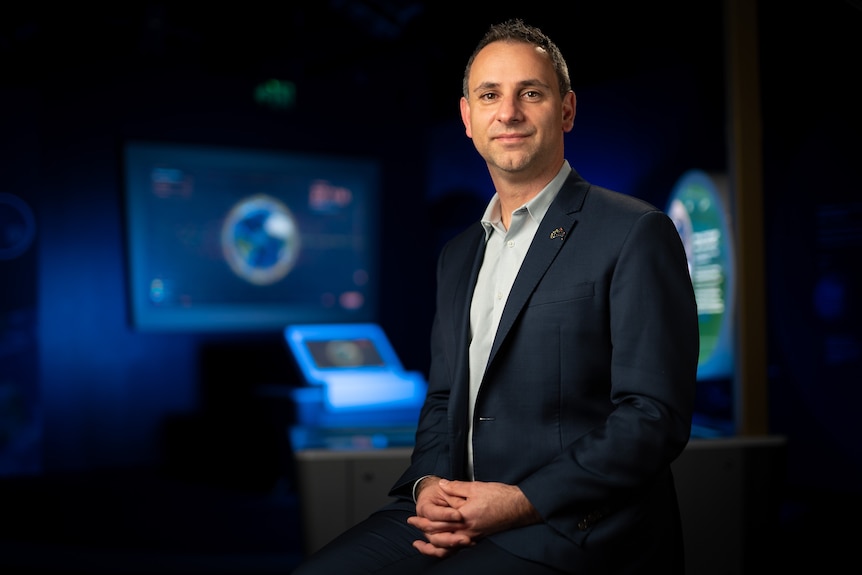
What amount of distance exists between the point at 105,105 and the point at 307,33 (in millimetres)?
Answer: 1421

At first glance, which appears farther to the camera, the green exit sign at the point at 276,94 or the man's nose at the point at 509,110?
the green exit sign at the point at 276,94

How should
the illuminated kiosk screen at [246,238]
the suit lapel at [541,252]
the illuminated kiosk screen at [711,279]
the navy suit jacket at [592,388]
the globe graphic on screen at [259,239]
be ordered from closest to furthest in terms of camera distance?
the navy suit jacket at [592,388] → the suit lapel at [541,252] → the illuminated kiosk screen at [711,279] → the illuminated kiosk screen at [246,238] → the globe graphic on screen at [259,239]

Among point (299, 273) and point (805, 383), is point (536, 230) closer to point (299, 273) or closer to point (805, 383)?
point (805, 383)

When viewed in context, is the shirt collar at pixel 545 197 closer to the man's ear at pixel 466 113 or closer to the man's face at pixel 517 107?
the man's face at pixel 517 107

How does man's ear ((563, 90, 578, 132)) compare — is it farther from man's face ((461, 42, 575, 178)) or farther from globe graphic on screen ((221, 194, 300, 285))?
globe graphic on screen ((221, 194, 300, 285))

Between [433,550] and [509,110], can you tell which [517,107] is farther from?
[433,550]

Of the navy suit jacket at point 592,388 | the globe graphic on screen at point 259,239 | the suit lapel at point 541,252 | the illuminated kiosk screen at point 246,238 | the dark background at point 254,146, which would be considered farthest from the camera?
the globe graphic on screen at point 259,239

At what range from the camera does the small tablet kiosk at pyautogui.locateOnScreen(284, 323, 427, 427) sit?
4.11 meters

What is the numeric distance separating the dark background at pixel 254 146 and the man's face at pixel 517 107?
1751mm

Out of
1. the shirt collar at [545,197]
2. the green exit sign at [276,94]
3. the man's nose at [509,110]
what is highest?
the green exit sign at [276,94]

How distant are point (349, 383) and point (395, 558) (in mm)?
2754

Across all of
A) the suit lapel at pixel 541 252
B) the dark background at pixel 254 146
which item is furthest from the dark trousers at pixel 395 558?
the dark background at pixel 254 146

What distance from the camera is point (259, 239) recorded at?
5.51 meters

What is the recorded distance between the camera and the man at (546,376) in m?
1.27
